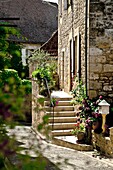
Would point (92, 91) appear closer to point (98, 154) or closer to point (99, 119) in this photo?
point (99, 119)

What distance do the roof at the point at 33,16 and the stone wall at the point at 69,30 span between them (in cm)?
1264

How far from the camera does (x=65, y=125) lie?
1091 centimetres

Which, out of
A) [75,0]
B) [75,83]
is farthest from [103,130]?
[75,0]

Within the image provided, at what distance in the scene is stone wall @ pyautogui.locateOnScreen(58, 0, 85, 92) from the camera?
1087 cm

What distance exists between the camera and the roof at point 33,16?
94.0 feet

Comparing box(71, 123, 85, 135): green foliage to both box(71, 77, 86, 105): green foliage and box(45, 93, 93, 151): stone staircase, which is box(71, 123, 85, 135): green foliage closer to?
box(45, 93, 93, 151): stone staircase

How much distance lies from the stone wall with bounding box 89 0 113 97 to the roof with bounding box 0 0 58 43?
717 inches

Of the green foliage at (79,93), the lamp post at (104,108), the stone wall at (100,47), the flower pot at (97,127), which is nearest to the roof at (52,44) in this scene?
the green foliage at (79,93)

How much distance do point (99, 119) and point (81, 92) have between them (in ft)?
4.20

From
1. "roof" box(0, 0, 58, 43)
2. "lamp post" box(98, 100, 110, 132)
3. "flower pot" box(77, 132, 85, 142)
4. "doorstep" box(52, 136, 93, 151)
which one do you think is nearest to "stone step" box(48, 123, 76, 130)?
"doorstep" box(52, 136, 93, 151)

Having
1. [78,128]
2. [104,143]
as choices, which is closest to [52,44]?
[78,128]

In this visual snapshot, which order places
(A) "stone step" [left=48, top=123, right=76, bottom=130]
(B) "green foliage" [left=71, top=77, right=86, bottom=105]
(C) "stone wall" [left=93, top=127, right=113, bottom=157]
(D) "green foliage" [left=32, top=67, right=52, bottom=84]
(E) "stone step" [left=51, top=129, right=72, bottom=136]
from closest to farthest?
(C) "stone wall" [left=93, top=127, right=113, bottom=157] → (B) "green foliage" [left=71, top=77, right=86, bottom=105] → (E) "stone step" [left=51, top=129, right=72, bottom=136] → (A) "stone step" [left=48, top=123, right=76, bottom=130] → (D) "green foliage" [left=32, top=67, right=52, bottom=84]

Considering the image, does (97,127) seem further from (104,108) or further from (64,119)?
(64,119)

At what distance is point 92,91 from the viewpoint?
10.1m
